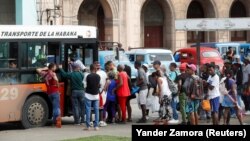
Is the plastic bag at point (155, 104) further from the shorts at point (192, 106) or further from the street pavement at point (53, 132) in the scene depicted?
the shorts at point (192, 106)

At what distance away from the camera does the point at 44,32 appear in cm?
1709

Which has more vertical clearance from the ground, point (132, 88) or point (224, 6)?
point (224, 6)

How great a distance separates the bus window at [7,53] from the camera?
16.1 metres

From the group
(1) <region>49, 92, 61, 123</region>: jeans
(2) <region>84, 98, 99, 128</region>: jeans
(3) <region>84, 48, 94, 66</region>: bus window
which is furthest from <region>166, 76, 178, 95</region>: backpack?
(1) <region>49, 92, 61, 123</region>: jeans

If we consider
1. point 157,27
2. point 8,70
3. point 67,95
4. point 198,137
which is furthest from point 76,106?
point 157,27

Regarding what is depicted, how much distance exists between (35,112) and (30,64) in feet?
4.13

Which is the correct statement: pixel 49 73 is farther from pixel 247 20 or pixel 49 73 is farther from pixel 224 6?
pixel 224 6

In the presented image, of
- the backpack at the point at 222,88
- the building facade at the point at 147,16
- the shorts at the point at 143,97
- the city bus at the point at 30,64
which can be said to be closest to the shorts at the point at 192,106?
the backpack at the point at 222,88

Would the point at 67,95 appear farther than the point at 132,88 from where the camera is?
No

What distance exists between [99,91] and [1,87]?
2.55m

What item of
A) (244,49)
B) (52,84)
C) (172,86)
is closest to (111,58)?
(244,49)

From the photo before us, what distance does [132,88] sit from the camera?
18625 mm

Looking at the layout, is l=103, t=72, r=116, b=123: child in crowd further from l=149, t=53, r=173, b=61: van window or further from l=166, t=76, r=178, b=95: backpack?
l=149, t=53, r=173, b=61: van window

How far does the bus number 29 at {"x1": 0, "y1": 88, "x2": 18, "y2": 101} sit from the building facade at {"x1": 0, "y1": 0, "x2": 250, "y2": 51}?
18163mm
